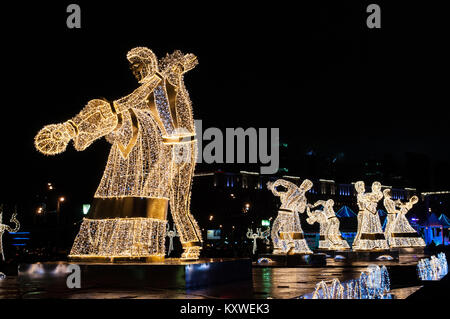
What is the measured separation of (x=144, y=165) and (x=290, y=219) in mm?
9842

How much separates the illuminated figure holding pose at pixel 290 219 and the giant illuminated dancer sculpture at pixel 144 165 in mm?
8857

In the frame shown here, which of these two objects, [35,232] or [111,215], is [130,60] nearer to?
[111,215]

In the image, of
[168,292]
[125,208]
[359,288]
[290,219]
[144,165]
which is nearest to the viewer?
[168,292]

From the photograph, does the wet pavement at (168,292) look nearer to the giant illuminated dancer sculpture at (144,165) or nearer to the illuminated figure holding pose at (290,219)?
the giant illuminated dancer sculpture at (144,165)

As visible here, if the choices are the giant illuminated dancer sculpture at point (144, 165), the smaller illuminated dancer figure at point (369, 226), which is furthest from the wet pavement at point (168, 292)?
the smaller illuminated dancer figure at point (369, 226)

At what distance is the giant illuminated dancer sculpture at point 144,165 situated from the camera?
954cm

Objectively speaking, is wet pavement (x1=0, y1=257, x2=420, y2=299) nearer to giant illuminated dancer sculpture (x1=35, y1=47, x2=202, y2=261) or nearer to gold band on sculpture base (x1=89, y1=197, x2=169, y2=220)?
giant illuminated dancer sculpture (x1=35, y1=47, x2=202, y2=261)

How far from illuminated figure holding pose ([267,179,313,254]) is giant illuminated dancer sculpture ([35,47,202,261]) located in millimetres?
8857

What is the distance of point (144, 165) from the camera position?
32.6ft

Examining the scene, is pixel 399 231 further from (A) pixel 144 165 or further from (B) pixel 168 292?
(B) pixel 168 292

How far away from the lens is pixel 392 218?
1060 inches

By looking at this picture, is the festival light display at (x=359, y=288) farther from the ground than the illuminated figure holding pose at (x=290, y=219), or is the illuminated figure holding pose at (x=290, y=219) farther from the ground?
the illuminated figure holding pose at (x=290, y=219)

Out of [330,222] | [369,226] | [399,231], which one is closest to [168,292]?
[369,226]
